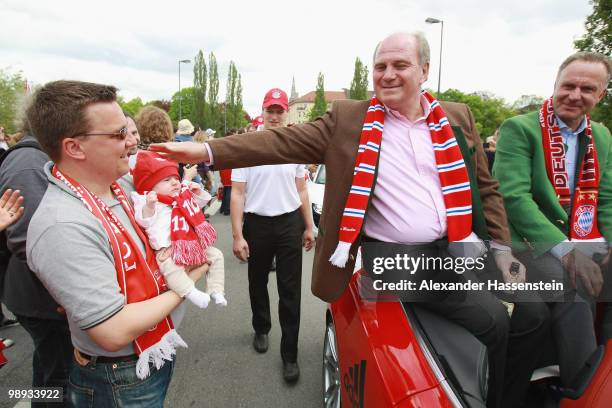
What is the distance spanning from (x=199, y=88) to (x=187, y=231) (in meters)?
61.7

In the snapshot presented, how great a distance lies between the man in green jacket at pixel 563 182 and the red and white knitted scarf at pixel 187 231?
164cm

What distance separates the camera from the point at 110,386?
1.44 metres

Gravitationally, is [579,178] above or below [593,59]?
below

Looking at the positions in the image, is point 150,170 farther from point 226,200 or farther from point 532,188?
point 226,200

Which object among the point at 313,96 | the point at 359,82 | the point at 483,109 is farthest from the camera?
the point at 313,96

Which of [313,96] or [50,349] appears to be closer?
[50,349]

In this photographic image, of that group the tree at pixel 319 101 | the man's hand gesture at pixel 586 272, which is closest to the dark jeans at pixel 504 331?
the man's hand gesture at pixel 586 272

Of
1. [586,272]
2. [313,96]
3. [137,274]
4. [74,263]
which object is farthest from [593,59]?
[313,96]

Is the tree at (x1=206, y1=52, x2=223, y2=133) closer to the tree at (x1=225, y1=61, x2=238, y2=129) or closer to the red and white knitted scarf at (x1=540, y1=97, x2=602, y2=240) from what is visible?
the tree at (x1=225, y1=61, x2=238, y2=129)

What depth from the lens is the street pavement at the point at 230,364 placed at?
2.86m

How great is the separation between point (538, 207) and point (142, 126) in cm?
327

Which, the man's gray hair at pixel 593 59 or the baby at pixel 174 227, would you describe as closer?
the baby at pixel 174 227

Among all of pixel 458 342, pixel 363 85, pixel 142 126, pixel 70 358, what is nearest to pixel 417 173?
pixel 458 342

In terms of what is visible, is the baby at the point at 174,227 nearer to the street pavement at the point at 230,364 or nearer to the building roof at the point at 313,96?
the street pavement at the point at 230,364
